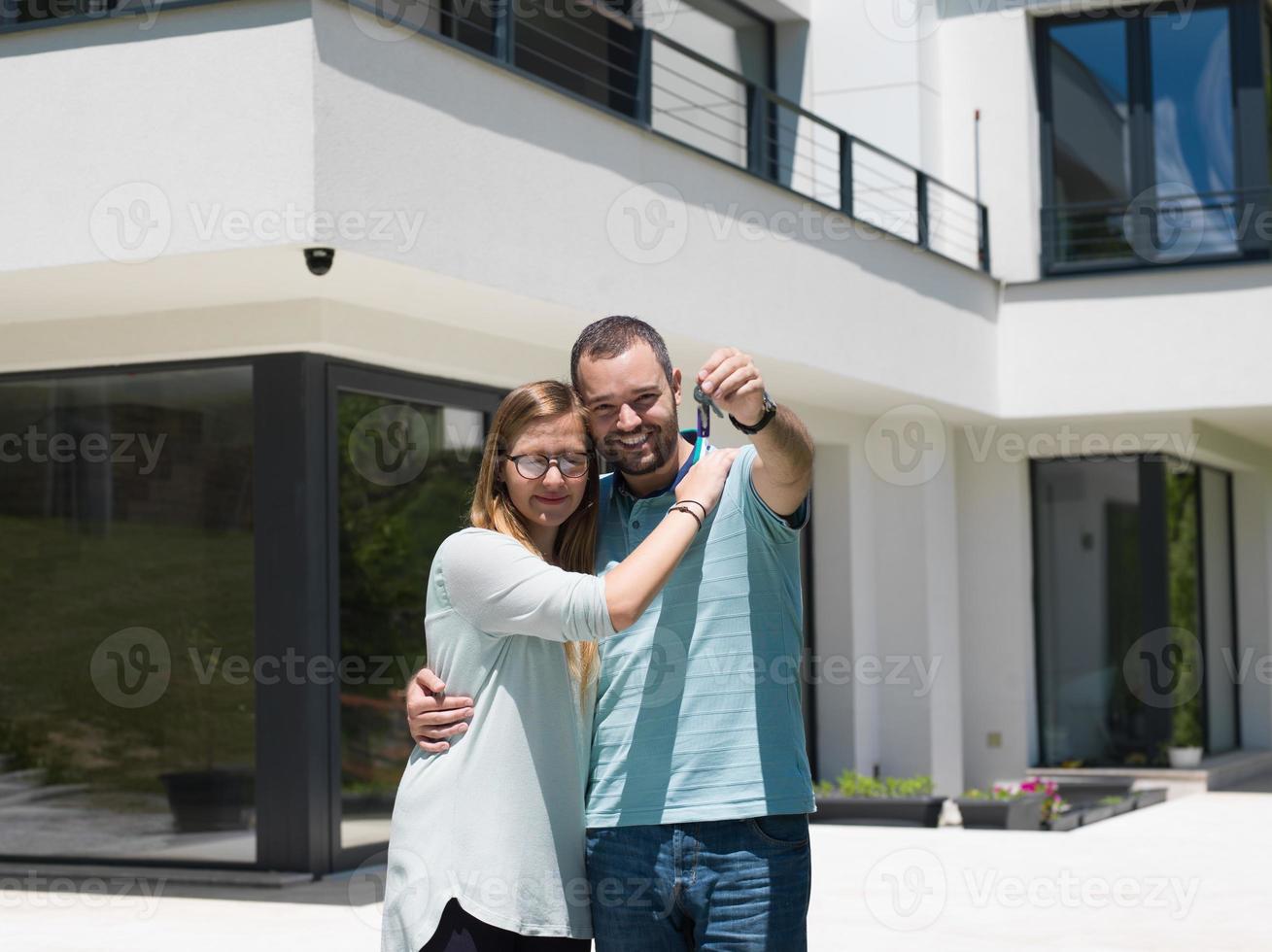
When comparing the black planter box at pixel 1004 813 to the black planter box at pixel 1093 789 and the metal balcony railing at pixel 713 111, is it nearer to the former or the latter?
the black planter box at pixel 1093 789

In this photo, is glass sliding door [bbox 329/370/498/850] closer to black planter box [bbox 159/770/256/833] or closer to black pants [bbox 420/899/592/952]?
black planter box [bbox 159/770/256/833]

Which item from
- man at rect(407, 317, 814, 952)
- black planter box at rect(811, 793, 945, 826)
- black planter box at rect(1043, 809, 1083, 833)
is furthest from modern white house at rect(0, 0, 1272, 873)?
man at rect(407, 317, 814, 952)

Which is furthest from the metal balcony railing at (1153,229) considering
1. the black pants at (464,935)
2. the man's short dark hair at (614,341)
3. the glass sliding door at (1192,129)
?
the black pants at (464,935)

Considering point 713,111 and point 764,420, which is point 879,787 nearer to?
point 713,111

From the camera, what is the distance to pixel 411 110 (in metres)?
7.19

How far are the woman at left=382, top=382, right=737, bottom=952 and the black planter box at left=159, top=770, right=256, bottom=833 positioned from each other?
5.50 m

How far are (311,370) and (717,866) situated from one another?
5661 mm

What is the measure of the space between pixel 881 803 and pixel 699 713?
9.21 meters

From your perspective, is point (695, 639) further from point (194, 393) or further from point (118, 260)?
point (194, 393)

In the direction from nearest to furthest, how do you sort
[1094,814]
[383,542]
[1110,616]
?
1. [383,542]
2. [1094,814]
3. [1110,616]

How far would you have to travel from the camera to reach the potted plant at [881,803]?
38.1 ft

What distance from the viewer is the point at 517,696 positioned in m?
2.89

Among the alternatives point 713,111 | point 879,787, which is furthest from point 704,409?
point 713,111

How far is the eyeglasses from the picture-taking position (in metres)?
2.95
